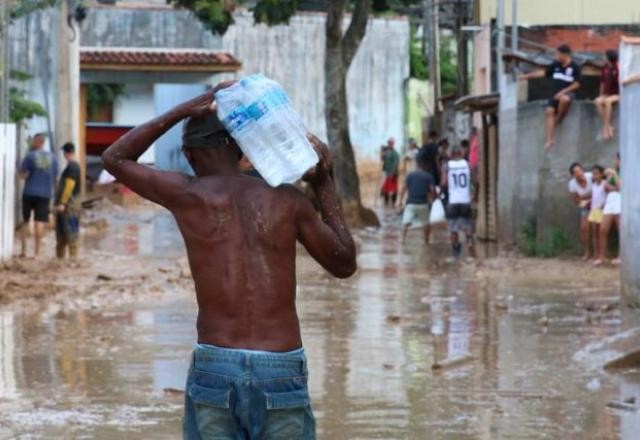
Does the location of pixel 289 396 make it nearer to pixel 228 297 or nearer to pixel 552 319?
pixel 228 297

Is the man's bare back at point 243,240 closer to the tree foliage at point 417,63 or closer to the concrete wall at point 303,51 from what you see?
the concrete wall at point 303,51

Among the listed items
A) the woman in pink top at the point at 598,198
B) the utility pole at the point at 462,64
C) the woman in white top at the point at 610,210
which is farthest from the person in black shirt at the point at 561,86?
the utility pole at the point at 462,64

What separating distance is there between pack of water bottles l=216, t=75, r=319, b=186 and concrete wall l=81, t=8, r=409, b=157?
38321 mm

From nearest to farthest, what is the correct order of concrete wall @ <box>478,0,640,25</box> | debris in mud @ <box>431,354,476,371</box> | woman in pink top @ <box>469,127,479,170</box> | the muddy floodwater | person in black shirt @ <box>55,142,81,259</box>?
the muddy floodwater
debris in mud @ <box>431,354,476,371</box>
person in black shirt @ <box>55,142,81,259</box>
woman in pink top @ <box>469,127,479,170</box>
concrete wall @ <box>478,0,640,25</box>

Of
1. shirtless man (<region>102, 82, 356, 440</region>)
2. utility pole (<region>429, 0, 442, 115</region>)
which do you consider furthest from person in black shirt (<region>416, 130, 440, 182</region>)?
shirtless man (<region>102, 82, 356, 440</region>)

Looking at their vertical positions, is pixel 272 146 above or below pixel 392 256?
above

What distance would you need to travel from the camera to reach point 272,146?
4711mm

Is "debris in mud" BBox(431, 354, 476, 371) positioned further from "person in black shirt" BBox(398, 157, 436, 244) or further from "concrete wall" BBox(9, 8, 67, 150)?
"concrete wall" BBox(9, 8, 67, 150)

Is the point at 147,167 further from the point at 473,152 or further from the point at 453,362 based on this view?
the point at 473,152

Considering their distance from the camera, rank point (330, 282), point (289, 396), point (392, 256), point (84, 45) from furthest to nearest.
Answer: point (84, 45) → point (392, 256) → point (330, 282) → point (289, 396)

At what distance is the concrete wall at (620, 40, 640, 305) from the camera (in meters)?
14.8

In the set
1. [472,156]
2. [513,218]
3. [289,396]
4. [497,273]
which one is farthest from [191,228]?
[472,156]

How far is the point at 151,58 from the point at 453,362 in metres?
30.2

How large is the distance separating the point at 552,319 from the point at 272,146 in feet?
31.6
